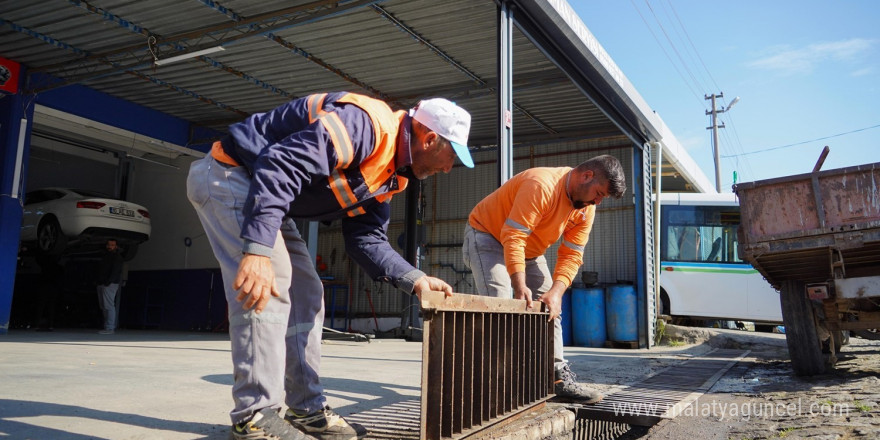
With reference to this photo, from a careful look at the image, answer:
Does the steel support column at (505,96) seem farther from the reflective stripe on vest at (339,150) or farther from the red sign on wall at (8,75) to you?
the red sign on wall at (8,75)

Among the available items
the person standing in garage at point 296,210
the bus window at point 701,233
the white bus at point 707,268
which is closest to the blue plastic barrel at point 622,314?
the white bus at point 707,268

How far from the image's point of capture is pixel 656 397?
4.57 metres

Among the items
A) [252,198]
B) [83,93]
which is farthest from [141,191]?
[252,198]

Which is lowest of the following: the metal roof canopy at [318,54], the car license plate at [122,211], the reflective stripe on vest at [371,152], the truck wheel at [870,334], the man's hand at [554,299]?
the truck wheel at [870,334]

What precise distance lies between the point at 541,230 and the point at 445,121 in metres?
1.82

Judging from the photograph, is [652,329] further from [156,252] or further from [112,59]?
[156,252]

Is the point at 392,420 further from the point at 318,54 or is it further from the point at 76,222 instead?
the point at 76,222

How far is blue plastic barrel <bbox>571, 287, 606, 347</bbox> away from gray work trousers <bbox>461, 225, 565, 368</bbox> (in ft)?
25.8

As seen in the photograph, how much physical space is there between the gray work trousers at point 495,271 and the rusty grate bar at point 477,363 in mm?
381

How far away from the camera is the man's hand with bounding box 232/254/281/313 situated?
83.3 inches

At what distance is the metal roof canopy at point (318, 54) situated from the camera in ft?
28.4

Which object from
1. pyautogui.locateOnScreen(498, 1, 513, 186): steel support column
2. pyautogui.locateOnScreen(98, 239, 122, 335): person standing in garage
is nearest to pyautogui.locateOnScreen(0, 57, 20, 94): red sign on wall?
pyautogui.locateOnScreen(98, 239, 122, 335): person standing in garage

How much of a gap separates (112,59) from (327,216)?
973 centimetres

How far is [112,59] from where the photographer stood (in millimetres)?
10672
